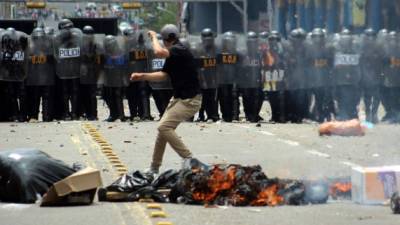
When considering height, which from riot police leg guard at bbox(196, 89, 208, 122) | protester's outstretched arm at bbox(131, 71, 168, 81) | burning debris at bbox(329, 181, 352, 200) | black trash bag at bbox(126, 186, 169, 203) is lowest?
riot police leg guard at bbox(196, 89, 208, 122)

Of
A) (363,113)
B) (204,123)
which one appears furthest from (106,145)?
(363,113)

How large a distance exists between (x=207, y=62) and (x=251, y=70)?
0.93 m

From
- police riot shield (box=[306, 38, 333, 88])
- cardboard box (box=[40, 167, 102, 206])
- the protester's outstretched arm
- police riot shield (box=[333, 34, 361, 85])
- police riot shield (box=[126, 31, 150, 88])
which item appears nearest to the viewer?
cardboard box (box=[40, 167, 102, 206])

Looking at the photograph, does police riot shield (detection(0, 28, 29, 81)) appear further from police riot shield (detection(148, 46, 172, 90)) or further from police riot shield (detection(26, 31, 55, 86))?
police riot shield (detection(148, 46, 172, 90))

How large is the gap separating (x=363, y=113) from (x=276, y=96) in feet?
7.57

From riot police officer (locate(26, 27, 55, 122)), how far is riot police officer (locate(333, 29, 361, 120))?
5.92m

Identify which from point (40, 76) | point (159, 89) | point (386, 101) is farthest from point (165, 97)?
point (386, 101)

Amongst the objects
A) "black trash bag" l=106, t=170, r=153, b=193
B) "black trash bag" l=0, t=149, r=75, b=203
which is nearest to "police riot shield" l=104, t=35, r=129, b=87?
"black trash bag" l=0, t=149, r=75, b=203

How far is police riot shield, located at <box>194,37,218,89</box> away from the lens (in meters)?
24.5

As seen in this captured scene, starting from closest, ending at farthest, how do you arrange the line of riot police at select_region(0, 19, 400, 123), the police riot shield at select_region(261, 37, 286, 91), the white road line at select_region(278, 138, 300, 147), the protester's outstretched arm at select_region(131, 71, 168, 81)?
the protester's outstretched arm at select_region(131, 71, 168, 81)
the white road line at select_region(278, 138, 300, 147)
the line of riot police at select_region(0, 19, 400, 123)
the police riot shield at select_region(261, 37, 286, 91)

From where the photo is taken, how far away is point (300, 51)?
24562mm

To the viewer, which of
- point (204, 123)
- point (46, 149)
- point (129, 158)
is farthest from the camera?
point (204, 123)

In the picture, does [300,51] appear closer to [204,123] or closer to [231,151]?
[204,123]

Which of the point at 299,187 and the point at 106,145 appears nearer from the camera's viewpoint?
the point at 299,187
